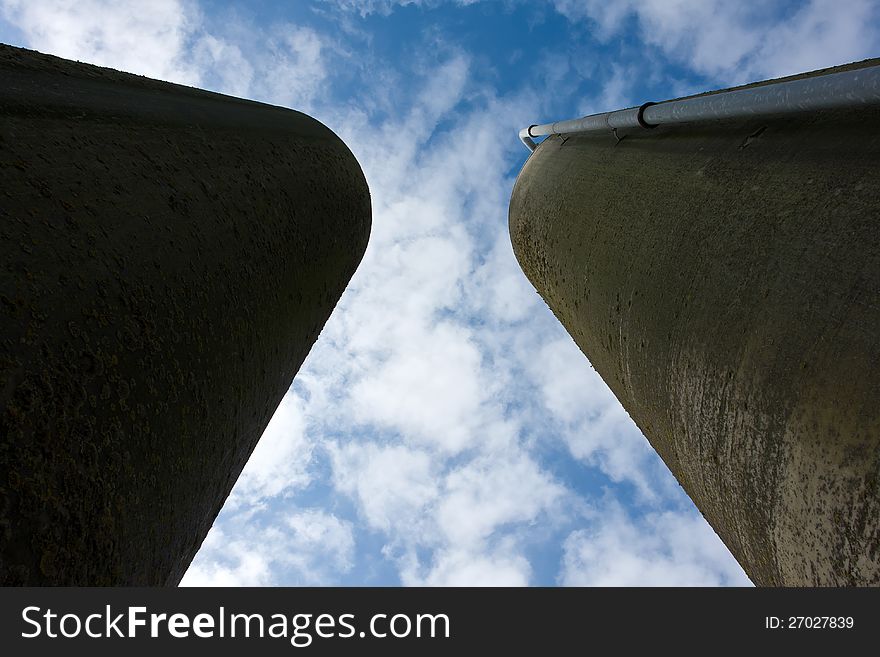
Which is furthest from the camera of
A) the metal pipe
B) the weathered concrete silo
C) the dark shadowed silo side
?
the metal pipe

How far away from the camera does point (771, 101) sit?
3.23m

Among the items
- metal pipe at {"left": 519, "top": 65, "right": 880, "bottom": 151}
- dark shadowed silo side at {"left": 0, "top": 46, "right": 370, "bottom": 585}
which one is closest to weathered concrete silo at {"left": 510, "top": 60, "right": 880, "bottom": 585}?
metal pipe at {"left": 519, "top": 65, "right": 880, "bottom": 151}

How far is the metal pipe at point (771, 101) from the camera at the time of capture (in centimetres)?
263

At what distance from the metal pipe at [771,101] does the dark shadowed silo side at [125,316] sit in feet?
9.48

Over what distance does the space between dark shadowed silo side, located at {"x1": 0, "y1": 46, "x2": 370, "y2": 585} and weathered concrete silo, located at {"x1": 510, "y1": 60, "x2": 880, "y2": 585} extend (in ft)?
8.05

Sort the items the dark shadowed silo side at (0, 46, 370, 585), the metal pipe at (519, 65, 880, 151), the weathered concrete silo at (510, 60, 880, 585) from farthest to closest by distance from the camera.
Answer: the metal pipe at (519, 65, 880, 151)
the weathered concrete silo at (510, 60, 880, 585)
the dark shadowed silo side at (0, 46, 370, 585)

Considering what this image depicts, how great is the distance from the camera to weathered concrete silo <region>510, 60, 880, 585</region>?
89.0 inches

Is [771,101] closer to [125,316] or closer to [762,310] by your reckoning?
[762,310]

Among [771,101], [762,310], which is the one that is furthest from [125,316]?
[771,101]

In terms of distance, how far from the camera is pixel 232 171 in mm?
3582

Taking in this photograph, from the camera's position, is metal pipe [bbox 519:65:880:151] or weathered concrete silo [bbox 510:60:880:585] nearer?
weathered concrete silo [bbox 510:60:880:585]

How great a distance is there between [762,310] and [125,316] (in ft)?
8.85

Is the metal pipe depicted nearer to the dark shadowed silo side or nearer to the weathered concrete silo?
the weathered concrete silo
